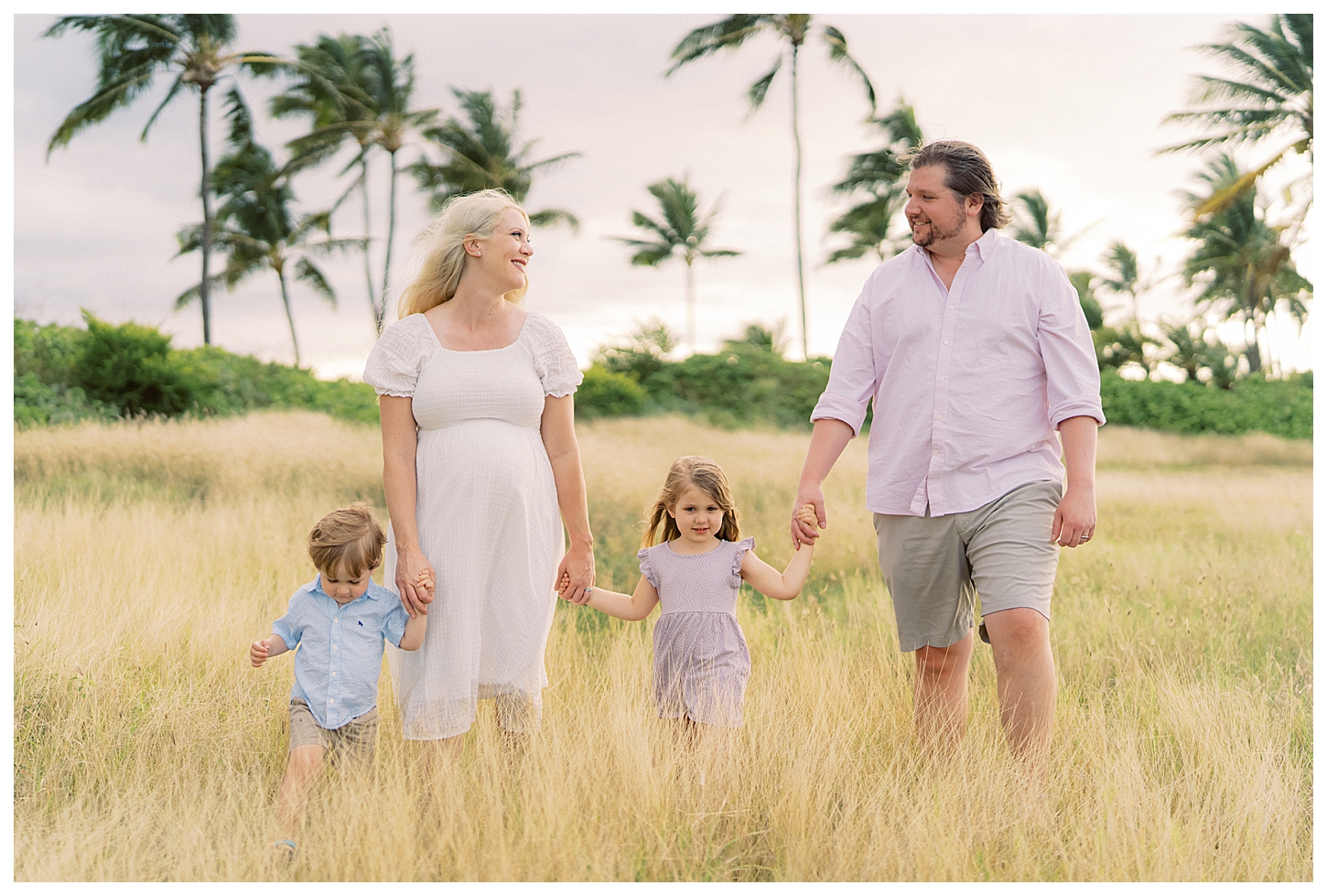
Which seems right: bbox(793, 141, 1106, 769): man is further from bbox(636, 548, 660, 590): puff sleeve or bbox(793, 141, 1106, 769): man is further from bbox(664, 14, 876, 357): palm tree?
→ bbox(664, 14, 876, 357): palm tree

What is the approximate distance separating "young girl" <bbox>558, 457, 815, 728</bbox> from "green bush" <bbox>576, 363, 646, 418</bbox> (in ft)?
61.8

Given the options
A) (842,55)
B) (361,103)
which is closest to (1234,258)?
(842,55)

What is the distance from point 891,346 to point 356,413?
1737 cm

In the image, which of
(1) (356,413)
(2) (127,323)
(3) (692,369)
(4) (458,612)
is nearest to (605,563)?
(4) (458,612)

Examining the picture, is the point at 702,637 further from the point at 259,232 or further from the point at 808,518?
the point at 259,232

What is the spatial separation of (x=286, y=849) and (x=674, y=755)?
1.10 m

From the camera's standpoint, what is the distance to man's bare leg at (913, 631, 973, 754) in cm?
296

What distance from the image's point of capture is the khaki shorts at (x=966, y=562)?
8.76 feet

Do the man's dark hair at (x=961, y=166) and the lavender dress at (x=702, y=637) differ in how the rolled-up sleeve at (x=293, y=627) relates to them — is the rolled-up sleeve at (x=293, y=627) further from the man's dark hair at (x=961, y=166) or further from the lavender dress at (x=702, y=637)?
the man's dark hair at (x=961, y=166)

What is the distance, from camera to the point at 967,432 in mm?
2764

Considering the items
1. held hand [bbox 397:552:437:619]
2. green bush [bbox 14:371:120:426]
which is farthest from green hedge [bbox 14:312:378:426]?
held hand [bbox 397:552:437:619]

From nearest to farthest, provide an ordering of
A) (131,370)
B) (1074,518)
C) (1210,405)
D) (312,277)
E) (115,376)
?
(1074,518)
(115,376)
(131,370)
(1210,405)
(312,277)

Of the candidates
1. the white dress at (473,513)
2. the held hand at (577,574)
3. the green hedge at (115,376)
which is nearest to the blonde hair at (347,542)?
the white dress at (473,513)

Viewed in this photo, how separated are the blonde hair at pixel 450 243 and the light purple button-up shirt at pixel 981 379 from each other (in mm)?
1188
